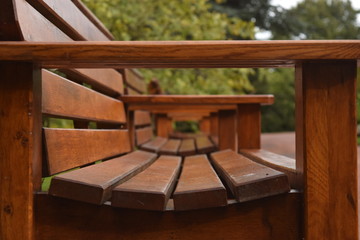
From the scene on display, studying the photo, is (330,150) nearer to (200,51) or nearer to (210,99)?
(200,51)

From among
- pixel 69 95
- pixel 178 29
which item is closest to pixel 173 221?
pixel 69 95

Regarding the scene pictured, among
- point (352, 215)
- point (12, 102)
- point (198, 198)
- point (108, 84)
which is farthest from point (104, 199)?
point (108, 84)

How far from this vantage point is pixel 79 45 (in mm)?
1160

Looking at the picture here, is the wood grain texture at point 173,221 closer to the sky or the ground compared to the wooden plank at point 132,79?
closer to the ground

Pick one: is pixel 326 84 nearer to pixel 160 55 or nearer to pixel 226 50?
pixel 226 50

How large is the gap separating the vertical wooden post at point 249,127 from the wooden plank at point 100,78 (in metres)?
0.84

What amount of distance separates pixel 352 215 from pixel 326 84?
1.25 feet

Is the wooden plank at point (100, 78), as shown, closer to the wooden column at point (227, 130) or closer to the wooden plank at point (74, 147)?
the wooden plank at point (74, 147)

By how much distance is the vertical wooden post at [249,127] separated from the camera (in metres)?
2.87

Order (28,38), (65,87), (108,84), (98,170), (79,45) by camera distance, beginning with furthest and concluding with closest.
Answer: (108,84)
(65,87)
(98,170)
(28,38)
(79,45)

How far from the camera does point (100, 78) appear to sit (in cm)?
240

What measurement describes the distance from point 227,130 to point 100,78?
141 centimetres

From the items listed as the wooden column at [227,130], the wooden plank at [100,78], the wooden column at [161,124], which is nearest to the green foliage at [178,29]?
the wooden column at [161,124]

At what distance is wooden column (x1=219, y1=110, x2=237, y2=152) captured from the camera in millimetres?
3445
